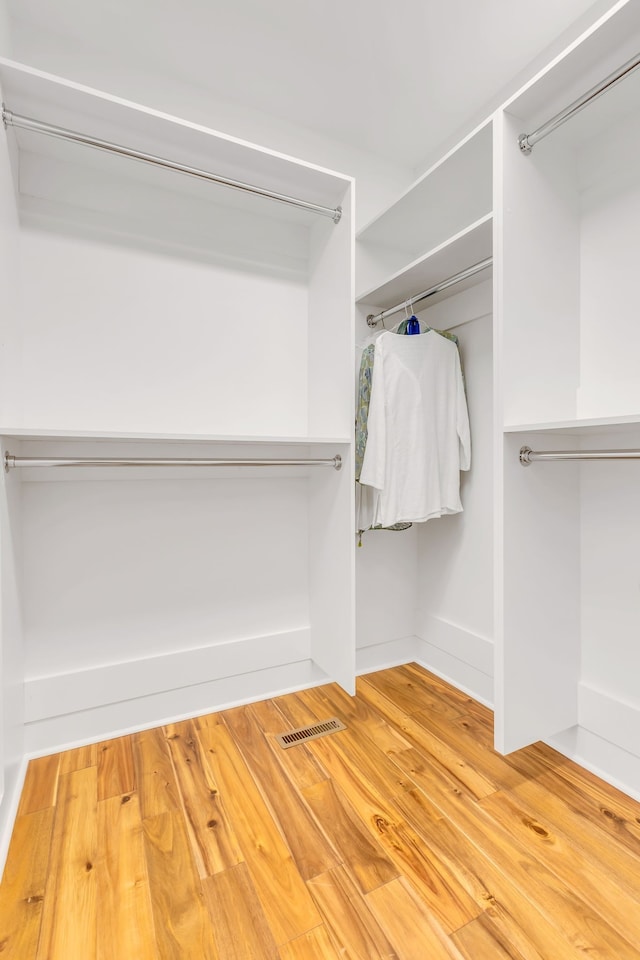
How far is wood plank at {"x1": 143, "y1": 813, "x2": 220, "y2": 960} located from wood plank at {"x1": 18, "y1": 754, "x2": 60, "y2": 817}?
1.13 feet

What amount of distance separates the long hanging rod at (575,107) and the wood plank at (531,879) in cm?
197

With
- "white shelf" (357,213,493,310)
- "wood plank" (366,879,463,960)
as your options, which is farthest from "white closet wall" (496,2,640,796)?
"wood plank" (366,879,463,960)

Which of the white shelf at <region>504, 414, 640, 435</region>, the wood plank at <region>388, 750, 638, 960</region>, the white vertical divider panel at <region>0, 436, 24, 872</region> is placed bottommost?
the wood plank at <region>388, 750, 638, 960</region>

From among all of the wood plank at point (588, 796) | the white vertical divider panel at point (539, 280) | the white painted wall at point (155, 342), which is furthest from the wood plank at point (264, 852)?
the white vertical divider panel at point (539, 280)

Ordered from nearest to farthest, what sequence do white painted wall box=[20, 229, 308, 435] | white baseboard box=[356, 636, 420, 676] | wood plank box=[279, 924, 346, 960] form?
1. wood plank box=[279, 924, 346, 960]
2. white painted wall box=[20, 229, 308, 435]
3. white baseboard box=[356, 636, 420, 676]

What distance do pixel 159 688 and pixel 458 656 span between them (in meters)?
1.29

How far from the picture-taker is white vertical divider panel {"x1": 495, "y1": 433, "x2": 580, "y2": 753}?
1.43 m

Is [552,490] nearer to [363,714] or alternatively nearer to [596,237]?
[596,237]

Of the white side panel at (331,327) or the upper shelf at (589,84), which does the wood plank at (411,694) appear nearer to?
the white side panel at (331,327)

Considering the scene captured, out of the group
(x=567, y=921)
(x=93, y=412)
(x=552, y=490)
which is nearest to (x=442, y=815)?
(x=567, y=921)

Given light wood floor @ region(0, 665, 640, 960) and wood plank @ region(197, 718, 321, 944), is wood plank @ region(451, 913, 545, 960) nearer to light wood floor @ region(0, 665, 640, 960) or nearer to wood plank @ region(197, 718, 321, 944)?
light wood floor @ region(0, 665, 640, 960)

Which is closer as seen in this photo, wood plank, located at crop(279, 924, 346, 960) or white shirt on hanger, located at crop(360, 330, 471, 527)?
wood plank, located at crop(279, 924, 346, 960)

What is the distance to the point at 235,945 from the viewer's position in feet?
3.25

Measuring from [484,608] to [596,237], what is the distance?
4.74 feet
